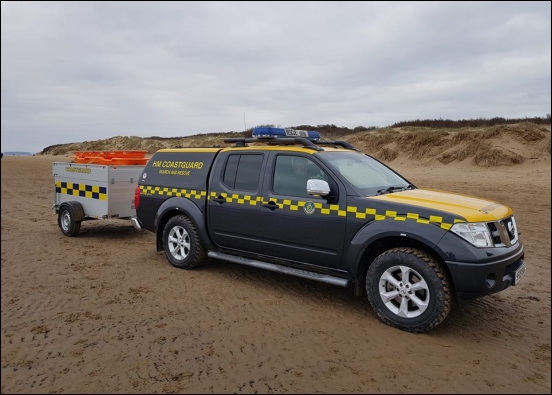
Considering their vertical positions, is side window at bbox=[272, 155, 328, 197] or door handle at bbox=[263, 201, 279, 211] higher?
side window at bbox=[272, 155, 328, 197]

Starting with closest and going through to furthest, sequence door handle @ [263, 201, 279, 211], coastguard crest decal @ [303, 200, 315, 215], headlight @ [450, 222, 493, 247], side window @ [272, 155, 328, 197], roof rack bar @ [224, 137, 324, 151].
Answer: headlight @ [450, 222, 493, 247] < coastguard crest decal @ [303, 200, 315, 215] < side window @ [272, 155, 328, 197] < door handle @ [263, 201, 279, 211] < roof rack bar @ [224, 137, 324, 151]

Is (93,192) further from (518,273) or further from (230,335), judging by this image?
(518,273)

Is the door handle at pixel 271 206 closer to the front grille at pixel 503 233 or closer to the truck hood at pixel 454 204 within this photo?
the truck hood at pixel 454 204

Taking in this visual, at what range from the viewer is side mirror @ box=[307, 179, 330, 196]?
4734 mm

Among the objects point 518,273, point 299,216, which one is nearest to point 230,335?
point 299,216

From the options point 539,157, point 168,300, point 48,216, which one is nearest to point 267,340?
point 168,300

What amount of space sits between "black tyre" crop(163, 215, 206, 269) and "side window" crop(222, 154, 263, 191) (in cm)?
88

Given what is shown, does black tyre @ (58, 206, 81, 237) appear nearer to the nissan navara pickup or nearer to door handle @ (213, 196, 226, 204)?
the nissan navara pickup

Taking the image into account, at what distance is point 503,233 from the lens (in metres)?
4.32

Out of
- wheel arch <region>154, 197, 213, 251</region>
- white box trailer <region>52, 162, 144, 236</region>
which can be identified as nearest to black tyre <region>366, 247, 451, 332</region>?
wheel arch <region>154, 197, 213, 251</region>

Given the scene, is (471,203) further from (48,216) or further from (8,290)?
(48,216)

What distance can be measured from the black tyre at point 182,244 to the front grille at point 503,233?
12.0 ft

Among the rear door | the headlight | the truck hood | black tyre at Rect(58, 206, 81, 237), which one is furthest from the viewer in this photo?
black tyre at Rect(58, 206, 81, 237)

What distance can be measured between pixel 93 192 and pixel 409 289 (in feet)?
20.1
